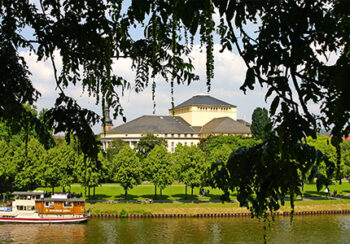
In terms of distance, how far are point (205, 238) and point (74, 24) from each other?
23684 millimetres

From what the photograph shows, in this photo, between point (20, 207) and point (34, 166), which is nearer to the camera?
A: point (20, 207)

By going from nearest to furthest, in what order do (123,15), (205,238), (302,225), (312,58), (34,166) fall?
(312,58) < (123,15) < (205,238) < (302,225) < (34,166)

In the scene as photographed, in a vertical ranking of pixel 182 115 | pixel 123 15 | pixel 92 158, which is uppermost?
pixel 182 115

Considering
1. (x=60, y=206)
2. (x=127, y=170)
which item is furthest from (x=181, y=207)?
(x=60, y=206)

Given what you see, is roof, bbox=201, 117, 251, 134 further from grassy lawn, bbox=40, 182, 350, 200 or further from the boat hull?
the boat hull

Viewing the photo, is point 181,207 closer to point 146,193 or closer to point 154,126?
point 146,193

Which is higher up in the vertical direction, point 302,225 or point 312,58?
point 312,58

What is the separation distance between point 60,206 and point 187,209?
10557 millimetres

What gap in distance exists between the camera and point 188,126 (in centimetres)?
10719

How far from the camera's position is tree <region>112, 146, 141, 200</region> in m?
42.5

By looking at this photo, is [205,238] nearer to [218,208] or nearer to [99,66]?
[218,208]

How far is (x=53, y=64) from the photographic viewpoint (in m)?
5.08

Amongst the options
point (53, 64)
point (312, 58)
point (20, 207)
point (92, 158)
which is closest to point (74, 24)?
point (53, 64)

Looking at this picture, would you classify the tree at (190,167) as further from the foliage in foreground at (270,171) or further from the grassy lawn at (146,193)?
the foliage in foreground at (270,171)
